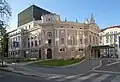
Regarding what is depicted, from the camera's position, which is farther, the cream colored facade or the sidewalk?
the cream colored facade

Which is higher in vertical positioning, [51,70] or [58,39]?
[58,39]

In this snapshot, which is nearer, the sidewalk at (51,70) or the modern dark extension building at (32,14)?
the sidewalk at (51,70)

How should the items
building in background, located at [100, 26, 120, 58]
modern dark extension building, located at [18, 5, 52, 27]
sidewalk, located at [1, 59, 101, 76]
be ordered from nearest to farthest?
sidewalk, located at [1, 59, 101, 76]
modern dark extension building, located at [18, 5, 52, 27]
building in background, located at [100, 26, 120, 58]

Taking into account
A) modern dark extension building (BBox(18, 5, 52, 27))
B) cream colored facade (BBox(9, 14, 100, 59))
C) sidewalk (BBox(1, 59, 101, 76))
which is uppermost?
modern dark extension building (BBox(18, 5, 52, 27))

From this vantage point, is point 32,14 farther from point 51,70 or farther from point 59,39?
point 51,70

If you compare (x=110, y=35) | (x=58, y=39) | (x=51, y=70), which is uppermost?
(x=110, y=35)

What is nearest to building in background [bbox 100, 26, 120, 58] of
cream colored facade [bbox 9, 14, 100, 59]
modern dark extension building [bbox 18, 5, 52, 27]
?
cream colored facade [bbox 9, 14, 100, 59]

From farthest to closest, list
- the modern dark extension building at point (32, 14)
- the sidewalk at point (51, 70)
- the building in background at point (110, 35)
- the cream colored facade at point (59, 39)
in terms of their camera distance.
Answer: the building in background at point (110, 35)
the modern dark extension building at point (32, 14)
the cream colored facade at point (59, 39)
the sidewalk at point (51, 70)

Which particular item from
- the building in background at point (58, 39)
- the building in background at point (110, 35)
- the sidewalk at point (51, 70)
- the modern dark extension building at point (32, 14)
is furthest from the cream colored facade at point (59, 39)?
the building in background at point (110, 35)

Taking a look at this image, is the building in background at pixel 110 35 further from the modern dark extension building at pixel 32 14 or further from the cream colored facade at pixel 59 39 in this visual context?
the modern dark extension building at pixel 32 14

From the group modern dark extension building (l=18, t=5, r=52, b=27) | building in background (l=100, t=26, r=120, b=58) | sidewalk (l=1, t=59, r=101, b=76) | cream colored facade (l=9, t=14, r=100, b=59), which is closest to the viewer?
sidewalk (l=1, t=59, r=101, b=76)

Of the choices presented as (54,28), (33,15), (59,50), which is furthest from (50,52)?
(33,15)

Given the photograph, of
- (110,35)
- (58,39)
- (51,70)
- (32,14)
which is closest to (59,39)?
(58,39)

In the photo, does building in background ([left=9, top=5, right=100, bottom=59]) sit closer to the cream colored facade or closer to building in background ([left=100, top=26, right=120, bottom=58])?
the cream colored facade
